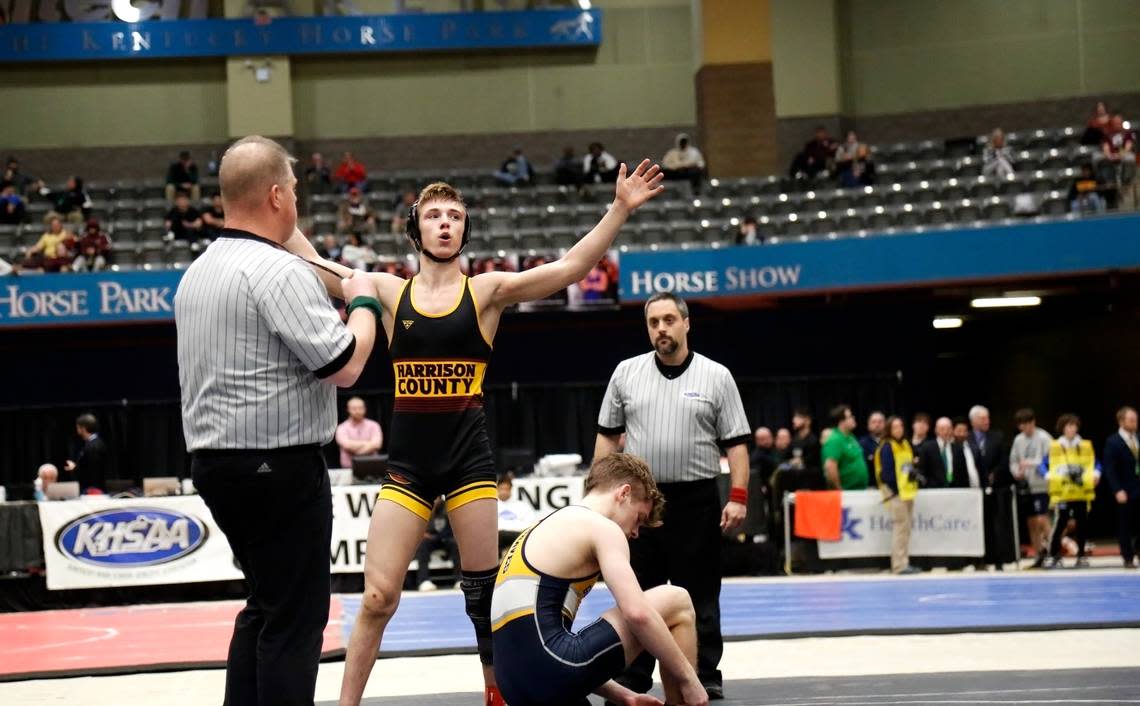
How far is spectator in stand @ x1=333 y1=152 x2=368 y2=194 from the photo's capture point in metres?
23.3

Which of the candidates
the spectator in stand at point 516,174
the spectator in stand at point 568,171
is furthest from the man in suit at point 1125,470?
A: the spectator in stand at point 516,174

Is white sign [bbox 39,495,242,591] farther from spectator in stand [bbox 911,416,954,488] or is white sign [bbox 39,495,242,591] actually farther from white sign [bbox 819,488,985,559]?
spectator in stand [bbox 911,416,954,488]

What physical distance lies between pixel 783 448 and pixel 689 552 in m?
10.1

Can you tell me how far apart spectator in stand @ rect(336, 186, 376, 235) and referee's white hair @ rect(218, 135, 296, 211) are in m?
16.1

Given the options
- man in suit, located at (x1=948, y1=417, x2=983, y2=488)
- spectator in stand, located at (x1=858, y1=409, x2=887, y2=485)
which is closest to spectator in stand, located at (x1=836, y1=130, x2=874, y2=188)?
spectator in stand, located at (x1=858, y1=409, x2=887, y2=485)

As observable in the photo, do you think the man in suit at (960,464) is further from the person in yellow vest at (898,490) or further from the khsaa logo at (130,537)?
the khsaa logo at (130,537)

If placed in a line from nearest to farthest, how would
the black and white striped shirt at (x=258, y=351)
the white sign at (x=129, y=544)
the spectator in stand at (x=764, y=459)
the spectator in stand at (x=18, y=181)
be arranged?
1. the black and white striped shirt at (x=258, y=351)
2. the white sign at (x=129, y=544)
3. the spectator in stand at (x=764, y=459)
4. the spectator in stand at (x=18, y=181)

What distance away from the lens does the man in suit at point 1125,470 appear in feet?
49.5

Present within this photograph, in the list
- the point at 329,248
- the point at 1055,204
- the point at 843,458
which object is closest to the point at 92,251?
the point at 329,248

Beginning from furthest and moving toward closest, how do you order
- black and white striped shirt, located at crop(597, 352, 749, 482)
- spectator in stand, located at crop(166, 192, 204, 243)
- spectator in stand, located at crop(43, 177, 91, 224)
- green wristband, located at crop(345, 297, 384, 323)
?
spectator in stand, located at crop(43, 177, 91, 224)
spectator in stand, located at crop(166, 192, 204, 243)
black and white striped shirt, located at crop(597, 352, 749, 482)
green wristband, located at crop(345, 297, 384, 323)

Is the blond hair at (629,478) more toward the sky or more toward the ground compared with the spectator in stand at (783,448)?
more toward the sky

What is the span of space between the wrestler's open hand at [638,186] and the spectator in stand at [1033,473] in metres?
11.9

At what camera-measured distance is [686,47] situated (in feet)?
86.4

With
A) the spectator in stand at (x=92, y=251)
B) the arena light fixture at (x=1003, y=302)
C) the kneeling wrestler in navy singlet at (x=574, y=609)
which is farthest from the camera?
the arena light fixture at (x=1003, y=302)
